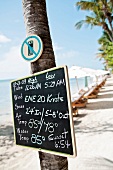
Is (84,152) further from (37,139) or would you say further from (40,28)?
(40,28)

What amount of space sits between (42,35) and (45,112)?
909 mm

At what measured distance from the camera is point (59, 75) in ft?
6.62

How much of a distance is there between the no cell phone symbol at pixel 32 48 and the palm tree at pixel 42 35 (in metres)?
0.06

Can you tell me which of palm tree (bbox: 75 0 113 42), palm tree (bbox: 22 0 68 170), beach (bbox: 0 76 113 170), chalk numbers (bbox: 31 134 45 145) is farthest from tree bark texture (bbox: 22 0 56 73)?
palm tree (bbox: 75 0 113 42)

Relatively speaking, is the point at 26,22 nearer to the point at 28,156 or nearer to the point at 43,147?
the point at 43,147

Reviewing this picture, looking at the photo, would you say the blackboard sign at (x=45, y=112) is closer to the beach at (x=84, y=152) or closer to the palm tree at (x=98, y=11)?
the beach at (x=84, y=152)

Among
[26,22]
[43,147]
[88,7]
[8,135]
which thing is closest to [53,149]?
[43,147]

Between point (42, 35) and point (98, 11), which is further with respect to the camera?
point (98, 11)

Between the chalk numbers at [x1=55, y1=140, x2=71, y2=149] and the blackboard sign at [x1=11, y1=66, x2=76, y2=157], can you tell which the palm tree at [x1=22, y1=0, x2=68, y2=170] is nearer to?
the blackboard sign at [x1=11, y1=66, x2=76, y2=157]

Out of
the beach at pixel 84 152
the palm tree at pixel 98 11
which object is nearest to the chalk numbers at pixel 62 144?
the beach at pixel 84 152

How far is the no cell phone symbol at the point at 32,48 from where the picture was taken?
2.21 metres

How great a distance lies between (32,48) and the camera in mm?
2266

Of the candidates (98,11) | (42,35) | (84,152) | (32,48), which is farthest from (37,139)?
(98,11)

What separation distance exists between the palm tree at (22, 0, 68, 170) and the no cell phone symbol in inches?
2.3
